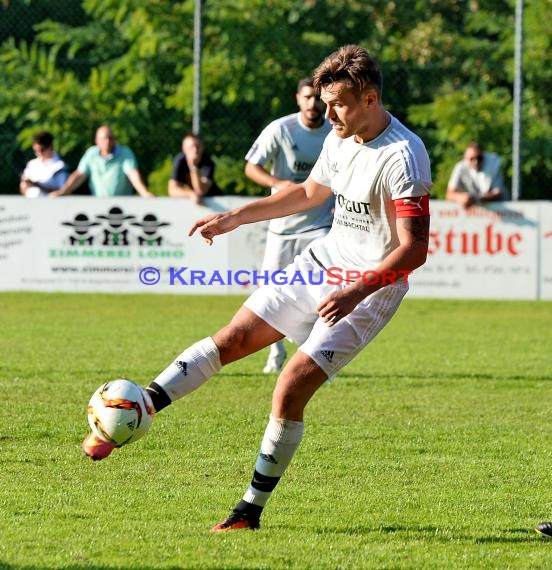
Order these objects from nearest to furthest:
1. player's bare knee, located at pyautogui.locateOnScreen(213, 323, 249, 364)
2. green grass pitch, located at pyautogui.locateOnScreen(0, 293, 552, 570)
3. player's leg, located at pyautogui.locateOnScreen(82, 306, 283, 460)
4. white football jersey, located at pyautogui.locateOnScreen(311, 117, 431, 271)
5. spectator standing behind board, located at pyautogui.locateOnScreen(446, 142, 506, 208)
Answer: green grass pitch, located at pyautogui.locateOnScreen(0, 293, 552, 570) → white football jersey, located at pyautogui.locateOnScreen(311, 117, 431, 271) → player's leg, located at pyautogui.locateOnScreen(82, 306, 283, 460) → player's bare knee, located at pyautogui.locateOnScreen(213, 323, 249, 364) → spectator standing behind board, located at pyautogui.locateOnScreen(446, 142, 506, 208)

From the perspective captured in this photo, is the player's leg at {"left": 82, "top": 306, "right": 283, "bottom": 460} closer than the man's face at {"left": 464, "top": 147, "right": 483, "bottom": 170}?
Yes

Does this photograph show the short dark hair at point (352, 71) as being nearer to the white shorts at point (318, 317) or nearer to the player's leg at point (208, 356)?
the white shorts at point (318, 317)

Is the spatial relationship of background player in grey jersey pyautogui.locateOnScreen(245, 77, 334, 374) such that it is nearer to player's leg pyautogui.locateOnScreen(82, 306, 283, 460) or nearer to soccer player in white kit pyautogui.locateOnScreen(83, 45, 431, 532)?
soccer player in white kit pyautogui.locateOnScreen(83, 45, 431, 532)

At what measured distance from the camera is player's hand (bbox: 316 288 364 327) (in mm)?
5312

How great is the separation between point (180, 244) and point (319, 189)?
10.3m

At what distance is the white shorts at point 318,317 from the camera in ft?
18.3

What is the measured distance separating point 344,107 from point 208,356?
4.08ft

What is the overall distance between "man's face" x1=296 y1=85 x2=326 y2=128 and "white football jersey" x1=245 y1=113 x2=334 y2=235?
59mm

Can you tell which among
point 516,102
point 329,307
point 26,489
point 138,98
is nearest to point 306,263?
point 329,307

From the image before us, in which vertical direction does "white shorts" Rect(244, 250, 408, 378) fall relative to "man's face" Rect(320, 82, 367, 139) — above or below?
below

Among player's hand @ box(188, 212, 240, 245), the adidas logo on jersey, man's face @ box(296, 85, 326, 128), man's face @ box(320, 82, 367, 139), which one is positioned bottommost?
the adidas logo on jersey

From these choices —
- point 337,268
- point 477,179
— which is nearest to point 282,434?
point 337,268

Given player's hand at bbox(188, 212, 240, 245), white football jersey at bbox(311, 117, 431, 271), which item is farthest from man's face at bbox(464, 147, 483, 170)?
player's hand at bbox(188, 212, 240, 245)

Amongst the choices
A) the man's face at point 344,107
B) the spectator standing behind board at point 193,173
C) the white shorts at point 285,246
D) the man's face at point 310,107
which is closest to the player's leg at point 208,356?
the man's face at point 344,107
